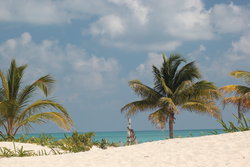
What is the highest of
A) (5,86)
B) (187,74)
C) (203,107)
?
(187,74)

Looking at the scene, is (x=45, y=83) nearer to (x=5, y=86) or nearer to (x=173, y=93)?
(x=5, y=86)

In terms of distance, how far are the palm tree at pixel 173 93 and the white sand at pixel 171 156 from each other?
736 cm

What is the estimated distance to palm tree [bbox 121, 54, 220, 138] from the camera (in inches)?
712

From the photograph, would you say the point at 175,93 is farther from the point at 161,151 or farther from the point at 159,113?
the point at 161,151

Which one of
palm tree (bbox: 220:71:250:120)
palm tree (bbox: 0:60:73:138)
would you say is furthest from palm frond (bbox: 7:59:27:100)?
palm tree (bbox: 220:71:250:120)

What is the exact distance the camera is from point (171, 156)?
858cm

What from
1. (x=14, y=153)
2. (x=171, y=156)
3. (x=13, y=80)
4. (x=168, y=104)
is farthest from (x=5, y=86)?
(x=171, y=156)

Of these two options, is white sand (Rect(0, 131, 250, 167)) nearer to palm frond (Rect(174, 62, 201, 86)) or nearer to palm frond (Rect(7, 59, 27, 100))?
palm frond (Rect(7, 59, 27, 100))

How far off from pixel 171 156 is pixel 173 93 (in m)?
10.5

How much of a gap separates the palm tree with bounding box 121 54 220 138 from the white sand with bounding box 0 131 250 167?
24.2 ft

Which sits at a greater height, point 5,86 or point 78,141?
point 5,86

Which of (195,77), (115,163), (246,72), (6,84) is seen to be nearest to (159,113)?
(195,77)

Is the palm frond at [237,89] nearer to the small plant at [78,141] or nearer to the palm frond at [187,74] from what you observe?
the palm frond at [187,74]

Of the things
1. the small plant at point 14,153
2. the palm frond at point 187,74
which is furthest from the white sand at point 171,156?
the palm frond at point 187,74
